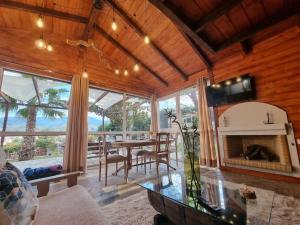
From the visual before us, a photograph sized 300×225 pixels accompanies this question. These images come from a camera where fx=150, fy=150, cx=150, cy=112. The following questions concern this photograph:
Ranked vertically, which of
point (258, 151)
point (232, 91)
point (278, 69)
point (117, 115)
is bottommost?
point (258, 151)

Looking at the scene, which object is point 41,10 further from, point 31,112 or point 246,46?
point 246,46

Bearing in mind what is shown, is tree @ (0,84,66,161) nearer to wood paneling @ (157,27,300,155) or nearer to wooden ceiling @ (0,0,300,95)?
wooden ceiling @ (0,0,300,95)

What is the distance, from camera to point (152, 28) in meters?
3.62

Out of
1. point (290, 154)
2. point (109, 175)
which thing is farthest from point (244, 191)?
point (109, 175)

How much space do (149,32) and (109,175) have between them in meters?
3.56

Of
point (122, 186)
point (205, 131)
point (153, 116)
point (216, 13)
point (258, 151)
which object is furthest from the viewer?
point (153, 116)

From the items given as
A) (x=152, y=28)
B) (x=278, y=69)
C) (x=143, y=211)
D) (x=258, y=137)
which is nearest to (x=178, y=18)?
(x=152, y=28)

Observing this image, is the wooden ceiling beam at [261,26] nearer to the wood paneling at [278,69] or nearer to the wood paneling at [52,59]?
the wood paneling at [278,69]

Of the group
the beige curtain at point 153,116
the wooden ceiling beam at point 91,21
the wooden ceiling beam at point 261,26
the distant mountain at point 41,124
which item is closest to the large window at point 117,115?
the beige curtain at point 153,116

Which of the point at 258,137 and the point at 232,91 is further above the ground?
the point at 232,91

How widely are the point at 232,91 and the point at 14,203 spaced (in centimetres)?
401

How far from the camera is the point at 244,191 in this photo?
53.6 inches

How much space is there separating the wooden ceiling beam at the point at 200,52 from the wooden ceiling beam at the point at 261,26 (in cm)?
48

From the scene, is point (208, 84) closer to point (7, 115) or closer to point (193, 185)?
point (193, 185)
